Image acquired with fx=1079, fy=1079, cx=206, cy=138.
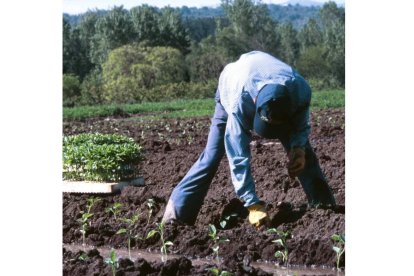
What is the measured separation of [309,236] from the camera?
21.4 feet

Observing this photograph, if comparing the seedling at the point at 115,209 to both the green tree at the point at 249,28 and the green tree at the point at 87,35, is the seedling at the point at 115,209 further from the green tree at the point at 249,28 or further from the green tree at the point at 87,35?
the green tree at the point at 249,28

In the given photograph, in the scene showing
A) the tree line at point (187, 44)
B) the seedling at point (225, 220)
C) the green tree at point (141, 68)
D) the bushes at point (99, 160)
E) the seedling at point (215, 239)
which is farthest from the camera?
the bushes at point (99, 160)

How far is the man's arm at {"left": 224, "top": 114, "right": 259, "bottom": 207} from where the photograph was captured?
666cm

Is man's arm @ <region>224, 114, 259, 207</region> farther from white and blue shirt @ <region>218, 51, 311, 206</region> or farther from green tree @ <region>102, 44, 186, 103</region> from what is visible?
green tree @ <region>102, 44, 186, 103</region>

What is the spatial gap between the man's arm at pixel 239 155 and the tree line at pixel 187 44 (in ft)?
1.57

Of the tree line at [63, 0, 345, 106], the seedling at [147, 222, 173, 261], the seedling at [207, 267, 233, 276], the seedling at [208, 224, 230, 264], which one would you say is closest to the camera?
the seedling at [207, 267, 233, 276]

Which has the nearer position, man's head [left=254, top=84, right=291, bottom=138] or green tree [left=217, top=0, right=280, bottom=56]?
man's head [left=254, top=84, right=291, bottom=138]

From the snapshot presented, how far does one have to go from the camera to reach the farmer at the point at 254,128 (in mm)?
6430

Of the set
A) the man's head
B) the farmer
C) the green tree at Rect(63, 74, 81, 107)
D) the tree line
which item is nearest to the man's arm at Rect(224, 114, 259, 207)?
the farmer

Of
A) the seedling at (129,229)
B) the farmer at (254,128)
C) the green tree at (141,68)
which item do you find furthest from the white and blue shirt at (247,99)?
the seedling at (129,229)

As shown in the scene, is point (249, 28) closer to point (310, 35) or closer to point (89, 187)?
point (310, 35)

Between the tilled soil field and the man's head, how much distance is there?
71 cm
